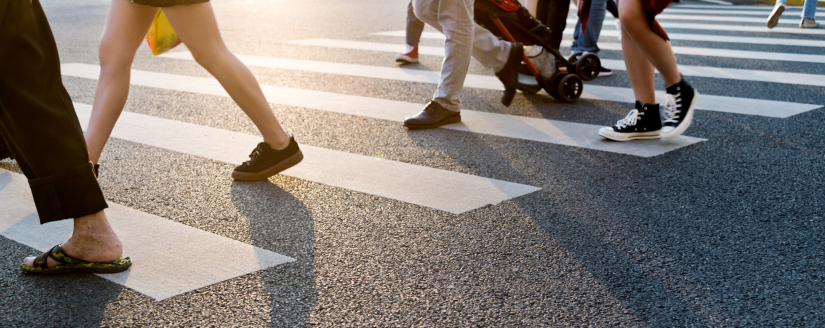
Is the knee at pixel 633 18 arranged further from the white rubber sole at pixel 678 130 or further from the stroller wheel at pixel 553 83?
the stroller wheel at pixel 553 83

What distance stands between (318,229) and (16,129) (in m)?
0.99

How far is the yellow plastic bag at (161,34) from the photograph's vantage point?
305cm

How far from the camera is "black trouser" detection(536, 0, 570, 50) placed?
19.0 feet

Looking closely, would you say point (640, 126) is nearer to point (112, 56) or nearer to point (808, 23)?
point (112, 56)

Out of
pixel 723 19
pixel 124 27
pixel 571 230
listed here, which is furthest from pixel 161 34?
pixel 723 19

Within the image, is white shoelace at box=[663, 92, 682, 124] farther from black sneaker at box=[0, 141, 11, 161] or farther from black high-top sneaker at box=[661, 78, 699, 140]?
black sneaker at box=[0, 141, 11, 161]

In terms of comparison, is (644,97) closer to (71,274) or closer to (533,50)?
(533,50)

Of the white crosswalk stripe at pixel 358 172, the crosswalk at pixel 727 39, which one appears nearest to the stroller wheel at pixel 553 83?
the white crosswalk stripe at pixel 358 172

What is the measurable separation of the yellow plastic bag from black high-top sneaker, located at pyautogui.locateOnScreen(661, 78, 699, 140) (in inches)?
93.4

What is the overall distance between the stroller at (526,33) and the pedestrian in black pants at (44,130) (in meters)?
2.97

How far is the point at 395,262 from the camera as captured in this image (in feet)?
7.46

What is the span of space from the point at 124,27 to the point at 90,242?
1.02 m

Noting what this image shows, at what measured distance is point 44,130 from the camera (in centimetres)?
203

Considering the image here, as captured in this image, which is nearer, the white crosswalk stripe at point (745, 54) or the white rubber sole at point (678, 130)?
the white rubber sole at point (678, 130)
